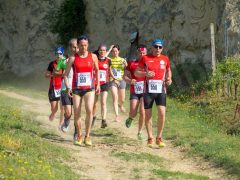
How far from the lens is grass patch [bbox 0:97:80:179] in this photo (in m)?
8.56

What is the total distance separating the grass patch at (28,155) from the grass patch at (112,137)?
1.26m

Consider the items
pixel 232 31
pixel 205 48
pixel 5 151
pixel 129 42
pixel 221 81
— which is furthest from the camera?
pixel 129 42

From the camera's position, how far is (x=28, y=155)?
9.92 meters

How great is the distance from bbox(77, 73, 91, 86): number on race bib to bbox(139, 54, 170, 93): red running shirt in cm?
112

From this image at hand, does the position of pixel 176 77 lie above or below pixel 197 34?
below

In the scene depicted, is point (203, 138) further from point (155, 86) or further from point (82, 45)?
point (82, 45)

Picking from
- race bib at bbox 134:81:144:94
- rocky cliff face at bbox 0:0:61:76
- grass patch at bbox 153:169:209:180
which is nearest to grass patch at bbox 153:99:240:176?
grass patch at bbox 153:169:209:180

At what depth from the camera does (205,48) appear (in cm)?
2303

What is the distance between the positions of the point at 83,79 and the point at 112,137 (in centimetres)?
Answer: 204

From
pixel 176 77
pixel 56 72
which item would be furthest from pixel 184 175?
pixel 176 77

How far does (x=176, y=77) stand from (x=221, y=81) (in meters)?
5.26

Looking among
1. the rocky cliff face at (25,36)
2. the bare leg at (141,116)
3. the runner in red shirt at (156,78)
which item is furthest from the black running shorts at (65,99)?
the rocky cliff face at (25,36)

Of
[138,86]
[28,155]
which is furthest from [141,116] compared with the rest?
[28,155]

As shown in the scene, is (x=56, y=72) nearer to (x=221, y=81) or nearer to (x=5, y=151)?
(x=5, y=151)
